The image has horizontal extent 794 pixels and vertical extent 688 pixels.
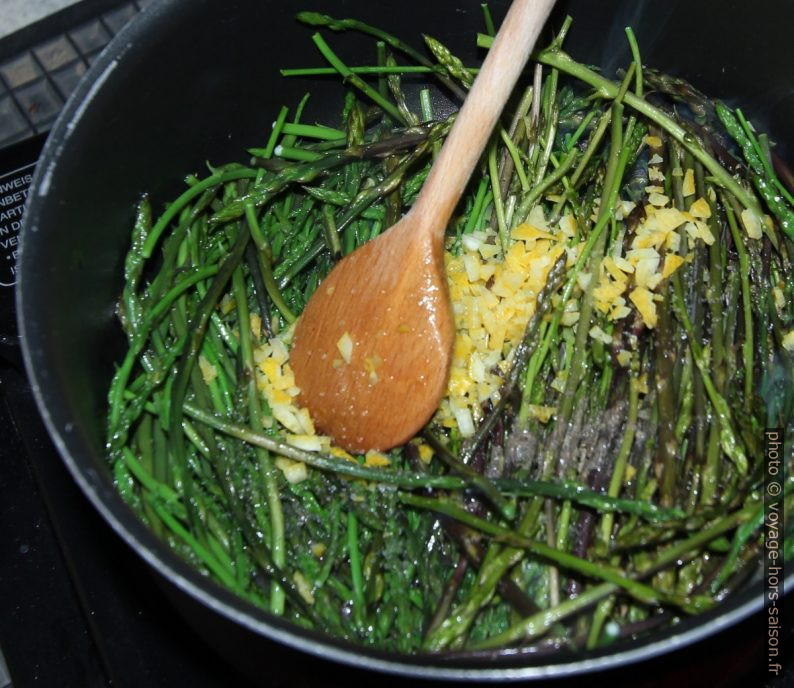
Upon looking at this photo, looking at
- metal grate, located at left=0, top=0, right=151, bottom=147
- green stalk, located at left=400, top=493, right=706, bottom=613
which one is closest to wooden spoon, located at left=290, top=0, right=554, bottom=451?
green stalk, located at left=400, top=493, right=706, bottom=613

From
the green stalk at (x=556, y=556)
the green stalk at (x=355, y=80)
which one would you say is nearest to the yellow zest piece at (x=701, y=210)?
the green stalk at (x=355, y=80)

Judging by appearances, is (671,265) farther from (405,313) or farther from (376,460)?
(376,460)

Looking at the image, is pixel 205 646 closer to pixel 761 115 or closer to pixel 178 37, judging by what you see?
pixel 178 37

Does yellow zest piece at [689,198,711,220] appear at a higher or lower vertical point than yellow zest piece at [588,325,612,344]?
higher

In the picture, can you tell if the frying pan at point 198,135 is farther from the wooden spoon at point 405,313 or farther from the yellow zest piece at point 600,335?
the yellow zest piece at point 600,335

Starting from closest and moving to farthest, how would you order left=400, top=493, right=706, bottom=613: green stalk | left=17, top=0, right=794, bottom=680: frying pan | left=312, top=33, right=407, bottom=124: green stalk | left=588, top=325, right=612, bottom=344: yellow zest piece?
left=17, top=0, right=794, bottom=680: frying pan < left=400, top=493, right=706, bottom=613: green stalk < left=588, top=325, right=612, bottom=344: yellow zest piece < left=312, top=33, right=407, bottom=124: green stalk

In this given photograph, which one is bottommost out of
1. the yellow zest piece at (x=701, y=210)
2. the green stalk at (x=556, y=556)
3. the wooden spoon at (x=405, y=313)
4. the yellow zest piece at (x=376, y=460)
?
the green stalk at (x=556, y=556)

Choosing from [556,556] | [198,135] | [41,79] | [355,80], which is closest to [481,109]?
[355,80]

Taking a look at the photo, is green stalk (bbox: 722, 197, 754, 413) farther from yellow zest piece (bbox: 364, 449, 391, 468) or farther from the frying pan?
yellow zest piece (bbox: 364, 449, 391, 468)
